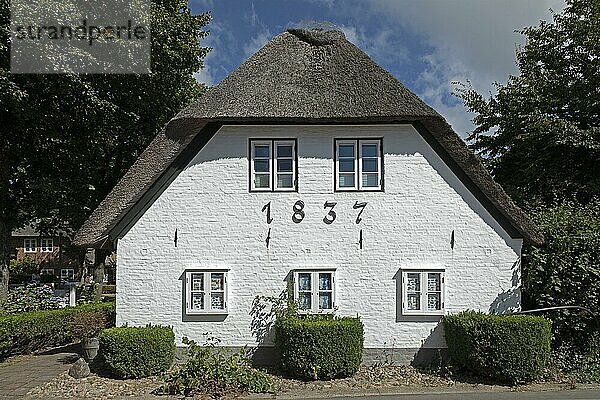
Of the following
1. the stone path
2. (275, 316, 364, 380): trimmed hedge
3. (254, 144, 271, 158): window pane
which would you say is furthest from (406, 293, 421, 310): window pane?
the stone path

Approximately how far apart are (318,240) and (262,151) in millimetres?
2601

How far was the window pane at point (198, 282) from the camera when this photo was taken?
1212 centimetres

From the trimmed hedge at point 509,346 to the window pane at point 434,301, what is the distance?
135cm

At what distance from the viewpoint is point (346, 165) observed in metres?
12.5

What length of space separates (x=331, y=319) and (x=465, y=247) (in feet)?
12.3

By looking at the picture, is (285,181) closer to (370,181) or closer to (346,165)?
(346,165)

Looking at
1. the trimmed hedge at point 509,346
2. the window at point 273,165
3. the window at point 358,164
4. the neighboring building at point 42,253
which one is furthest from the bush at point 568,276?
the neighboring building at point 42,253

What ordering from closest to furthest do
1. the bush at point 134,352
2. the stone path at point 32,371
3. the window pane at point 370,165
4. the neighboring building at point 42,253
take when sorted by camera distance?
the stone path at point 32,371 → the bush at point 134,352 → the window pane at point 370,165 → the neighboring building at point 42,253

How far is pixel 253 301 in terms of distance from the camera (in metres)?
12.1

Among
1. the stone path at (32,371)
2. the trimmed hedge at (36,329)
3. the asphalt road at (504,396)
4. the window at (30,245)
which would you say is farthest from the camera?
the window at (30,245)

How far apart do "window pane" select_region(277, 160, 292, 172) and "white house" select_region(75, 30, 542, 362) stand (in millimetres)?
26

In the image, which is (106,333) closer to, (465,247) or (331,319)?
(331,319)

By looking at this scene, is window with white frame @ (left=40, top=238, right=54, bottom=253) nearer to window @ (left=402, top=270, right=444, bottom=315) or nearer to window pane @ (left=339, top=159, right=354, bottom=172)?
window pane @ (left=339, top=159, right=354, bottom=172)

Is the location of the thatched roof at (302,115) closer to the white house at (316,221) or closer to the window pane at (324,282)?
the white house at (316,221)
